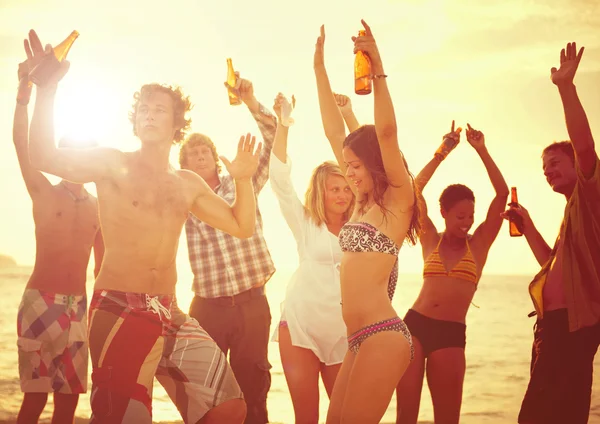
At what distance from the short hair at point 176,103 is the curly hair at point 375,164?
5.31 feet

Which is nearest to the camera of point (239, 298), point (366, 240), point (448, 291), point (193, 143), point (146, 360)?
point (366, 240)

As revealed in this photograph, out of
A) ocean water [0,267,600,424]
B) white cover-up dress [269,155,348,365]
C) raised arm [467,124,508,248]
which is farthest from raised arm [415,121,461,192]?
ocean water [0,267,600,424]

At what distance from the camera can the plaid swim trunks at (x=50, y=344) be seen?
709cm

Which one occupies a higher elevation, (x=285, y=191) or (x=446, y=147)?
(x=446, y=147)

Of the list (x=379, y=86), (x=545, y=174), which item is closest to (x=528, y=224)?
(x=545, y=174)

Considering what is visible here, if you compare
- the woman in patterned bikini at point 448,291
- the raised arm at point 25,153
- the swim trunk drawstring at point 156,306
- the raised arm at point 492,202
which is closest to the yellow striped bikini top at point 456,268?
the woman in patterned bikini at point 448,291

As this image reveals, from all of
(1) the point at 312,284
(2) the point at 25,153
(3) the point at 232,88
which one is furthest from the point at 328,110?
(2) the point at 25,153

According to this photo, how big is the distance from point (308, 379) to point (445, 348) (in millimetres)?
1497

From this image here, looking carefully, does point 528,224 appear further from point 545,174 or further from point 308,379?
point 308,379

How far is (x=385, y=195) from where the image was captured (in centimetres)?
453

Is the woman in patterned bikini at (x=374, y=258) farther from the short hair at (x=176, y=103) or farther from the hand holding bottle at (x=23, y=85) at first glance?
the hand holding bottle at (x=23, y=85)

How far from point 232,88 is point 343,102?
4.69ft

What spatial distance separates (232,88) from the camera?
7137mm

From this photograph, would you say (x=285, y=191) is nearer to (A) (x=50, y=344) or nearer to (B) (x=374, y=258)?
(B) (x=374, y=258)
